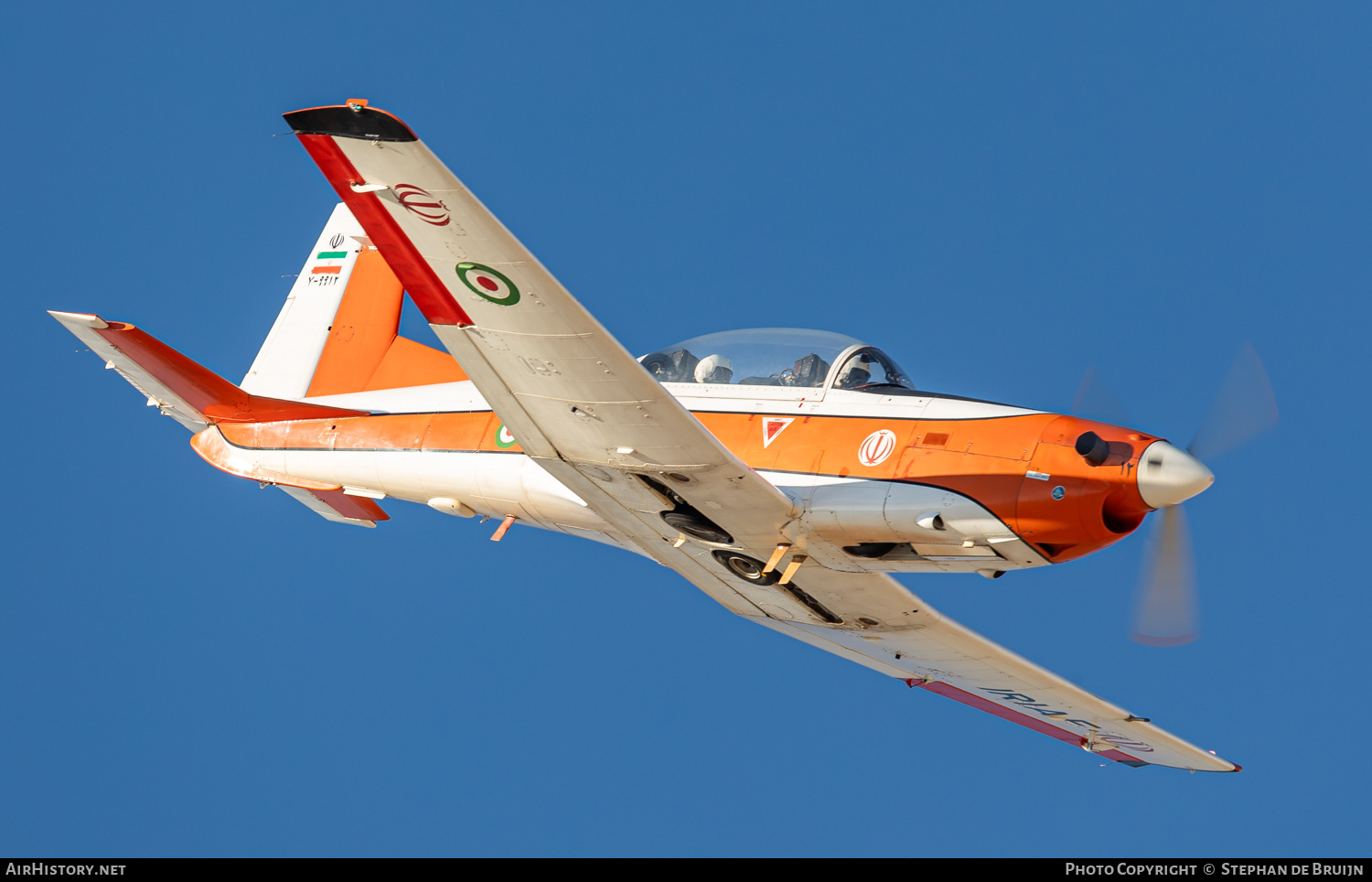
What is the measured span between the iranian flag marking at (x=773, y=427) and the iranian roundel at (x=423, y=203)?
320cm

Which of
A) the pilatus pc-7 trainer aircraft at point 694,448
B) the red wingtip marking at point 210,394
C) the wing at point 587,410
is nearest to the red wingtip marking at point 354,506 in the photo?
the pilatus pc-7 trainer aircraft at point 694,448

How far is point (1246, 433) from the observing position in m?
9.22

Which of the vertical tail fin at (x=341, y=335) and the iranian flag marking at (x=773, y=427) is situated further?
the vertical tail fin at (x=341, y=335)

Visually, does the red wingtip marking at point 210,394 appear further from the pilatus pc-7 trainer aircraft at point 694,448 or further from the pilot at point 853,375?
the pilot at point 853,375

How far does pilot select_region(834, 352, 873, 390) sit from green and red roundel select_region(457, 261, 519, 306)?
278 centimetres

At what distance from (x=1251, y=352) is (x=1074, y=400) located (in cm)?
120

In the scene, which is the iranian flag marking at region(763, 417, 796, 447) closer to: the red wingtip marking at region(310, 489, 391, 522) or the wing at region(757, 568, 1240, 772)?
the wing at region(757, 568, 1240, 772)

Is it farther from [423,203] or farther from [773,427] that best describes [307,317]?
[423,203]

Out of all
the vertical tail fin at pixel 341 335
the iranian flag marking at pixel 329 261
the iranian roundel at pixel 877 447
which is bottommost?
the iranian roundel at pixel 877 447

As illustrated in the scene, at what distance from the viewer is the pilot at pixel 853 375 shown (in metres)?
10.1

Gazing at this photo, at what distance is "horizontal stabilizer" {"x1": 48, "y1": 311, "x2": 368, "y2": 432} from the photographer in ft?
41.4

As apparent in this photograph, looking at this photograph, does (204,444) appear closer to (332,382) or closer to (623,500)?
(332,382)

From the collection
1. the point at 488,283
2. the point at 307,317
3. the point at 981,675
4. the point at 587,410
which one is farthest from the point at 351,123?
the point at 981,675
